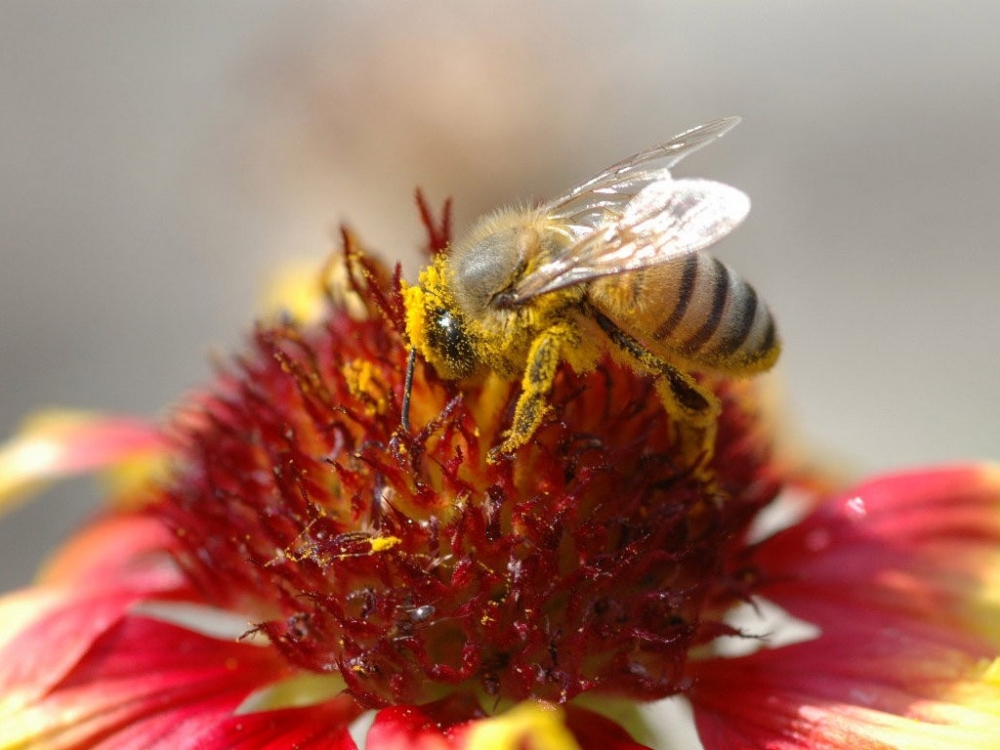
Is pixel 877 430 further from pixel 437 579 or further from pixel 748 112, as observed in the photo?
pixel 437 579

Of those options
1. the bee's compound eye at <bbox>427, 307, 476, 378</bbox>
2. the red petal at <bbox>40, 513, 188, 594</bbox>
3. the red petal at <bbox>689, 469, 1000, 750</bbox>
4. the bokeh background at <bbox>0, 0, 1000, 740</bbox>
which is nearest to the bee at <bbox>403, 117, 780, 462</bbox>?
the bee's compound eye at <bbox>427, 307, 476, 378</bbox>

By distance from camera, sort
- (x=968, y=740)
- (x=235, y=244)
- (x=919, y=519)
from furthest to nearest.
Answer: (x=235, y=244) < (x=919, y=519) < (x=968, y=740)

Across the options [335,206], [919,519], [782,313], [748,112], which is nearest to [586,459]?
[919,519]

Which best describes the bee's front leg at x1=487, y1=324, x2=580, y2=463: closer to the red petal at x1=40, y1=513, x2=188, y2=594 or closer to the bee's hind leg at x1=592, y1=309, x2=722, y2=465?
the bee's hind leg at x1=592, y1=309, x2=722, y2=465

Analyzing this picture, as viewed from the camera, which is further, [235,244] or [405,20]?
[235,244]

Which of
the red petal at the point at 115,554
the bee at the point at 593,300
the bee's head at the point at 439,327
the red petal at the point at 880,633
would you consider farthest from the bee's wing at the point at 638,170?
the red petal at the point at 115,554

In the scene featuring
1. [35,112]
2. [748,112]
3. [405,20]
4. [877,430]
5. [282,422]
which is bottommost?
[877,430]
